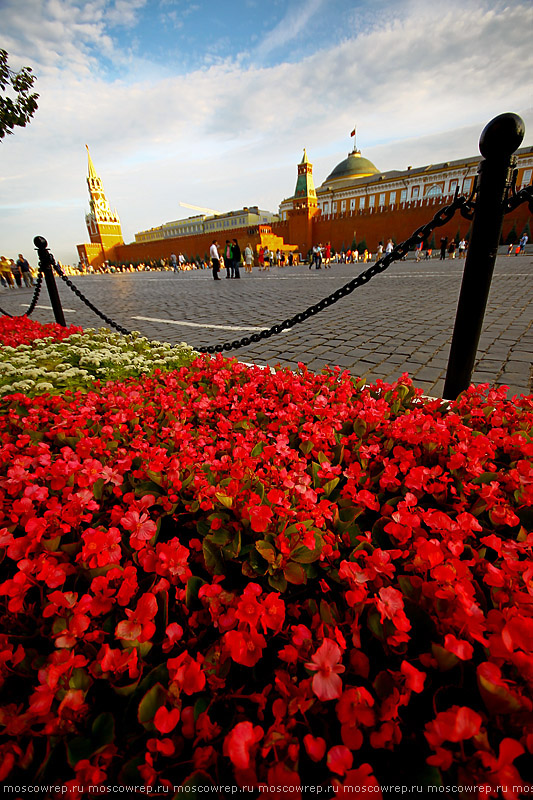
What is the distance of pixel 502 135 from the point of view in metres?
1.92

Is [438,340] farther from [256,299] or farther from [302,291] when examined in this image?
[302,291]

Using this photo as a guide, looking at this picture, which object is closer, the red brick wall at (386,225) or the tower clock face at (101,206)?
the red brick wall at (386,225)

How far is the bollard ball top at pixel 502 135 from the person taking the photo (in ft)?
6.25

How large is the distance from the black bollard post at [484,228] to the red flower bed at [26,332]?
4.65m

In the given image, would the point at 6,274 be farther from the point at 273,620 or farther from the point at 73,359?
the point at 273,620

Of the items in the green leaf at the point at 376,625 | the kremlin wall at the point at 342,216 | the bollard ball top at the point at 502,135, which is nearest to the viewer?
the green leaf at the point at 376,625

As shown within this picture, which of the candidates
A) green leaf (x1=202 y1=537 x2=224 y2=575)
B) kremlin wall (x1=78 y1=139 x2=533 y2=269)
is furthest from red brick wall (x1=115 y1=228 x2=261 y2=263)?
green leaf (x1=202 y1=537 x2=224 y2=575)

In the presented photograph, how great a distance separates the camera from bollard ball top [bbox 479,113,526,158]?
1.91 metres

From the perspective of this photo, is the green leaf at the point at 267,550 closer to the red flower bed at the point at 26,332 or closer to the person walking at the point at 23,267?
the red flower bed at the point at 26,332

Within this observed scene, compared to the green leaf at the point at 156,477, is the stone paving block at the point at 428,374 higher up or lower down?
lower down

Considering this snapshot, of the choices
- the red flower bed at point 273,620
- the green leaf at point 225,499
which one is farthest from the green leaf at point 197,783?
the green leaf at point 225,499

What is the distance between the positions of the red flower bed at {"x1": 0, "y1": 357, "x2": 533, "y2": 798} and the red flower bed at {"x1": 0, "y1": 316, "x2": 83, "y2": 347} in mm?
3447

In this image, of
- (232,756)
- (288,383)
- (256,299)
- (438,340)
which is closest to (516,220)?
(256,299)

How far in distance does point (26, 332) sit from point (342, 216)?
1387 inches
